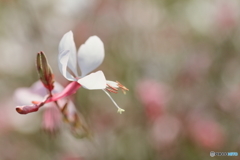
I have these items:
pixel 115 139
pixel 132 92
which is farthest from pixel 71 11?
pixel 115 139

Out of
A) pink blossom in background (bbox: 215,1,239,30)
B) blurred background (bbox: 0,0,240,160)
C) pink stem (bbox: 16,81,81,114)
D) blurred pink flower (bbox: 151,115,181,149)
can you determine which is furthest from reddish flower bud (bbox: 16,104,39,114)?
pink blossom in background (bbox: 215,1,239,30)

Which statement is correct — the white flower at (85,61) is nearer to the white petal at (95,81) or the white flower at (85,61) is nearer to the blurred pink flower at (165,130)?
the white petal at (95,81)

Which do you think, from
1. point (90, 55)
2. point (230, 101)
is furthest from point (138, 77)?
point (90, 55)

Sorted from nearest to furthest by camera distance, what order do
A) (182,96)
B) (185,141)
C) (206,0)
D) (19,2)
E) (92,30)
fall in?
(185,141) → (182,96) → (19,2) → (92,30) → (206,0)

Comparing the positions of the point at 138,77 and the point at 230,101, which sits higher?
the point at 138,77

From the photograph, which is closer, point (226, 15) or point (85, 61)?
point (85, 61)

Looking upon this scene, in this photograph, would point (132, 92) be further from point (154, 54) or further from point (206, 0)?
point (206, 0)

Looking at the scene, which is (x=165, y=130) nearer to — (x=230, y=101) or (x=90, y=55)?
(x=230, y=101)

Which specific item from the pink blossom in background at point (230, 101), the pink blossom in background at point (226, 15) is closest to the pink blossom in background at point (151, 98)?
the pink blossom in background at point (230, 101)
